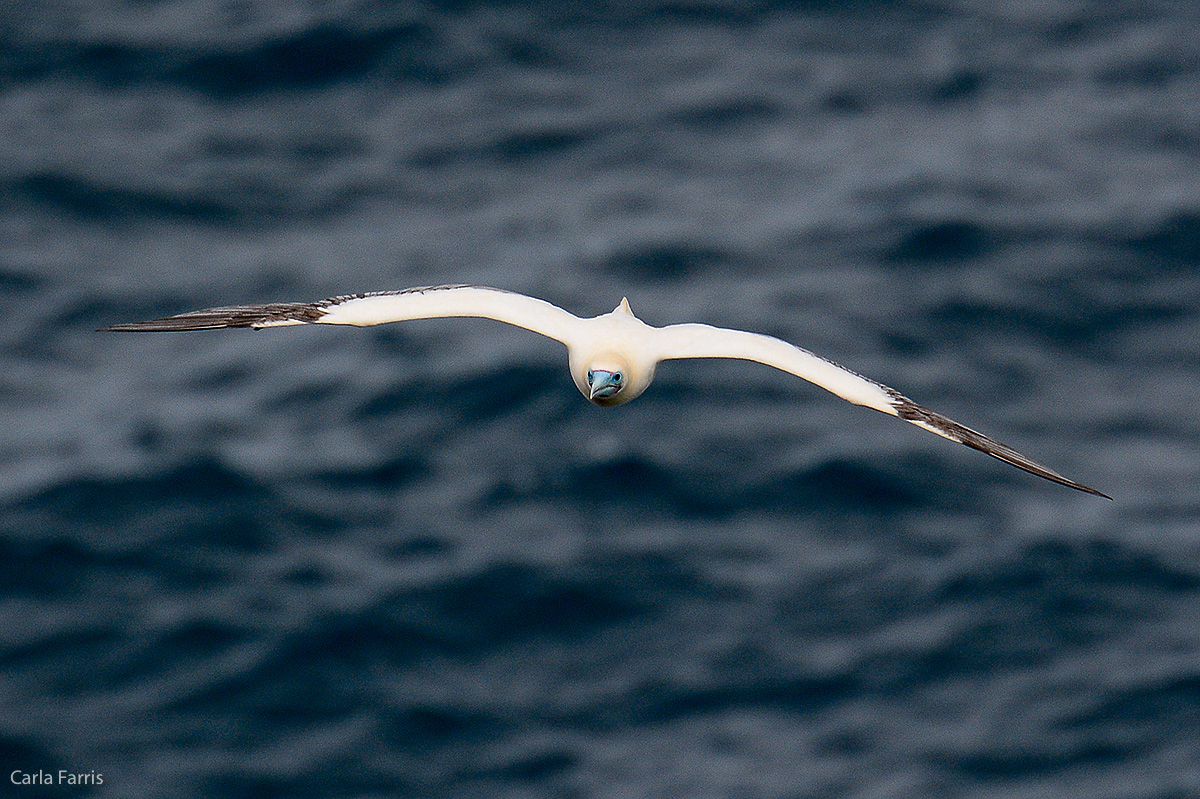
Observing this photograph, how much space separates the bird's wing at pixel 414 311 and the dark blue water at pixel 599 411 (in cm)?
732

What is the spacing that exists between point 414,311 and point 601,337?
168 centimetres

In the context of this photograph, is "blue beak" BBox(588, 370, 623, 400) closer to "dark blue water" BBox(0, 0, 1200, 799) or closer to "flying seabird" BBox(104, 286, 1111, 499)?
"flying seabird" BBox(104, 286, 1111, 499)

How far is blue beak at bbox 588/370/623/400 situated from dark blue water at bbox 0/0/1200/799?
755 centimetres

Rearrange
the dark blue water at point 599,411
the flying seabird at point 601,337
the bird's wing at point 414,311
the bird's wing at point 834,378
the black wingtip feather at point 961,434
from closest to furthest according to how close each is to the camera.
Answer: the black wingtip feather at point 961,434
the bird's wing at point 834,378
the flying seabird at point 601,337
the bird's wing at point 414,311
the dark blue water at point 599,411

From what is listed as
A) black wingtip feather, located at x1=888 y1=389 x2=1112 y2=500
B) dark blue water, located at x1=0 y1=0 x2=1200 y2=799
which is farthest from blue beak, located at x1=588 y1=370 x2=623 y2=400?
dark blue water, located at x1=0 y1=0 x2=1200 y2=799

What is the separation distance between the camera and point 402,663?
886 inches

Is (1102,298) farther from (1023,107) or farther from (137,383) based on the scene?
(137,383)

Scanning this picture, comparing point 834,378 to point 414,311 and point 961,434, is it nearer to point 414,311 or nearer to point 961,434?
point 961,434

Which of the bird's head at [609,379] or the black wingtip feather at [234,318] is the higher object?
the black wingtip feather at [234,318]

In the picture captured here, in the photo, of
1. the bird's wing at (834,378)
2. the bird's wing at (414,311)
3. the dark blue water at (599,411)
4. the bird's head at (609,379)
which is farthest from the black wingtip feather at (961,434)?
the dark blue water at (599,411)

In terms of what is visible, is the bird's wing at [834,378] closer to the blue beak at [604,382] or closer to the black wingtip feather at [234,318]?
the blue beak at [604,382]

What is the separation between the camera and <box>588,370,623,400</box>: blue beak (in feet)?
51.3

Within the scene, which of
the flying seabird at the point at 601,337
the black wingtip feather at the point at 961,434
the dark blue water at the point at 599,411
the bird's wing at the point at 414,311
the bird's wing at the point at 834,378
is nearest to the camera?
the black wingtip feather at the point at 961,434

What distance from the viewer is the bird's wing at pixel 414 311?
15906mm
